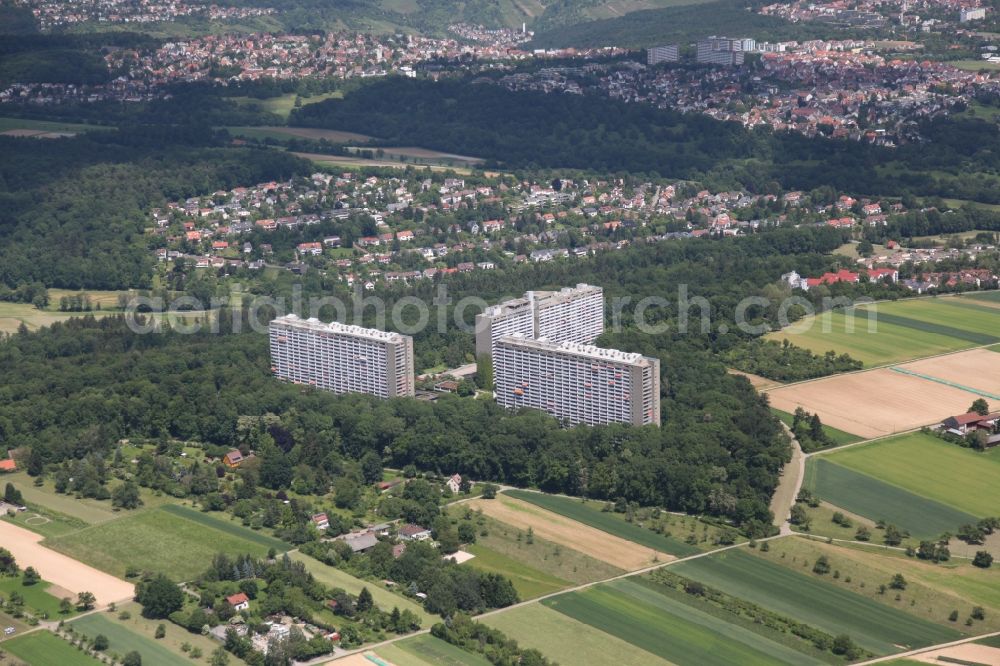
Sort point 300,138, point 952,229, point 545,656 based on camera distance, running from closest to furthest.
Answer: point 545,656 → point 952,229 → point 300,138

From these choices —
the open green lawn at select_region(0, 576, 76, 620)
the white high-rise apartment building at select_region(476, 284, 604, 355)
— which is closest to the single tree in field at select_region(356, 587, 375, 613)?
the open green lawn at select_region(0, 576, 76, 620)

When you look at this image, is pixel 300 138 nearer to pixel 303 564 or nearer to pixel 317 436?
pixel 317 436

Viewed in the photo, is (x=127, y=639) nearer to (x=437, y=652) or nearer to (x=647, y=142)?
(x=437, y=652)

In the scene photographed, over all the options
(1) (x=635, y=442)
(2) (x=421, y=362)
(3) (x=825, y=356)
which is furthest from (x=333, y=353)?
(3) (x=825, y=356)

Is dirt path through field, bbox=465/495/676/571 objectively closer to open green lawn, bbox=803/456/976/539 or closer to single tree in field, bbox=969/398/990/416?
open green lawn, bbox=803/456/976/539

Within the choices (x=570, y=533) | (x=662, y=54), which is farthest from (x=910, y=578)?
(x=662, y=54)

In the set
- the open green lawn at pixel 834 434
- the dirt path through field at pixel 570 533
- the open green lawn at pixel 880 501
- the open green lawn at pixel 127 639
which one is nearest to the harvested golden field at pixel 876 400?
the open green lawn at pixel 834 434

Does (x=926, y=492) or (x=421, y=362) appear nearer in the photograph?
(x=926, y=492)
